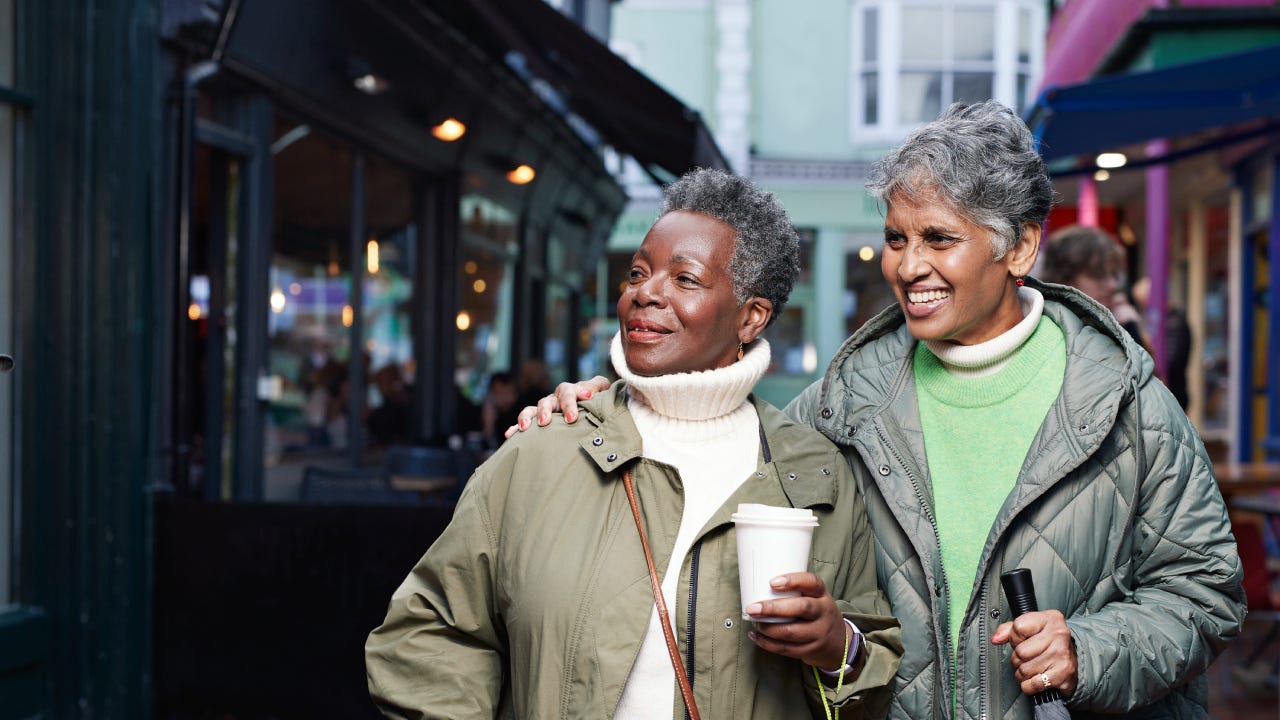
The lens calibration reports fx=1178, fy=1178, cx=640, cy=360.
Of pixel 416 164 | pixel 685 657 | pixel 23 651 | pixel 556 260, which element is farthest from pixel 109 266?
pixel 556 260

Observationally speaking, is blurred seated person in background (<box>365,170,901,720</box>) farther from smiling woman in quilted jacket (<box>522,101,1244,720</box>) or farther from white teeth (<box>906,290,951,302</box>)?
white teeth (<box>906,290,951,302</box>)

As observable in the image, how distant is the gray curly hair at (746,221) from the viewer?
207cm

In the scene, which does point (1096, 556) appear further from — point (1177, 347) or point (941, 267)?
point (1177, 347)

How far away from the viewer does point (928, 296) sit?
211cm

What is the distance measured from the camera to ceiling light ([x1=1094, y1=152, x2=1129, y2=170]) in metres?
6.13

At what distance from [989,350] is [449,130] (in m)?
7.23

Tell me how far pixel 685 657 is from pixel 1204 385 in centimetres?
1259

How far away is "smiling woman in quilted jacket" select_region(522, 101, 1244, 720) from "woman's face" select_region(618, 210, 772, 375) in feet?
0.67

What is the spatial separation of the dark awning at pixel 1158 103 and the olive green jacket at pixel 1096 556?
2462 mm

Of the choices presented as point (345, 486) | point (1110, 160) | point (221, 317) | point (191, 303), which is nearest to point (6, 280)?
point (191, 303)

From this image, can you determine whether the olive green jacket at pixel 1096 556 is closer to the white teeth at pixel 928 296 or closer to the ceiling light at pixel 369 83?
the white teeth at pixel 928 296

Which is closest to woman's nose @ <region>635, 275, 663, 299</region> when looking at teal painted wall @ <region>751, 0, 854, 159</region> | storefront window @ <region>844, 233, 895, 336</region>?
storefront window @ <region>844, 233, 895, 336</region>

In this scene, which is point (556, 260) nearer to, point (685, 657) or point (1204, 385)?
point (1204, 385)

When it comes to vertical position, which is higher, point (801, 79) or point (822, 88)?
point (801, 79)
